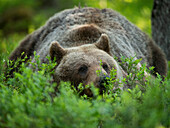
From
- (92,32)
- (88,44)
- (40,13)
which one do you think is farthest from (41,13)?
(88,44)

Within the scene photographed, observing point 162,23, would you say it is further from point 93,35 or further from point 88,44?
point 88,44

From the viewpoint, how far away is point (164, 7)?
7113 mm

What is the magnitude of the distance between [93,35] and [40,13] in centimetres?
1589

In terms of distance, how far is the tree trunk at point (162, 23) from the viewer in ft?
23.4

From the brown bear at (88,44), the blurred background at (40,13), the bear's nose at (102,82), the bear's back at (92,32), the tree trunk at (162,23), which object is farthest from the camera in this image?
the blurred background at (40,13)

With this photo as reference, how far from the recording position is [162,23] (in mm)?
7355

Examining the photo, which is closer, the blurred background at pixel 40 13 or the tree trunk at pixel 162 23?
the tree trunk at pixel 162 23

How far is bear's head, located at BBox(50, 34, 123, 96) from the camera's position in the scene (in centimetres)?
406

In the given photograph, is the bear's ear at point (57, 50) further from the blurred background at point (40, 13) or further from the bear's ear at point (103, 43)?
the blurred background at point (40, 13)

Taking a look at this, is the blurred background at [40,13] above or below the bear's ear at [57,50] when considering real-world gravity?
below

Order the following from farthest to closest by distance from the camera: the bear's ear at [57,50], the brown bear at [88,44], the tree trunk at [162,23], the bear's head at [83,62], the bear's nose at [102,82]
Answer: the tree trunk at [162,23] → the bear's ear at [57,50] → the brown bear at [88,44] → the bear's head at [83,62] → the bear's nose at [102,82]

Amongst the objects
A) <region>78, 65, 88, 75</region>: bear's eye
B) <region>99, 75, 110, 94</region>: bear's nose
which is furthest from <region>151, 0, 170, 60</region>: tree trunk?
<region>99, 75, 110, 94</region>: bear's nose

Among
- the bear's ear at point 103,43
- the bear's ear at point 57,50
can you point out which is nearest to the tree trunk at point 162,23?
the bear's ear at point 103,43

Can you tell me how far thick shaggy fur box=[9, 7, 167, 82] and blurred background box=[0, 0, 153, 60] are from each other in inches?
235
